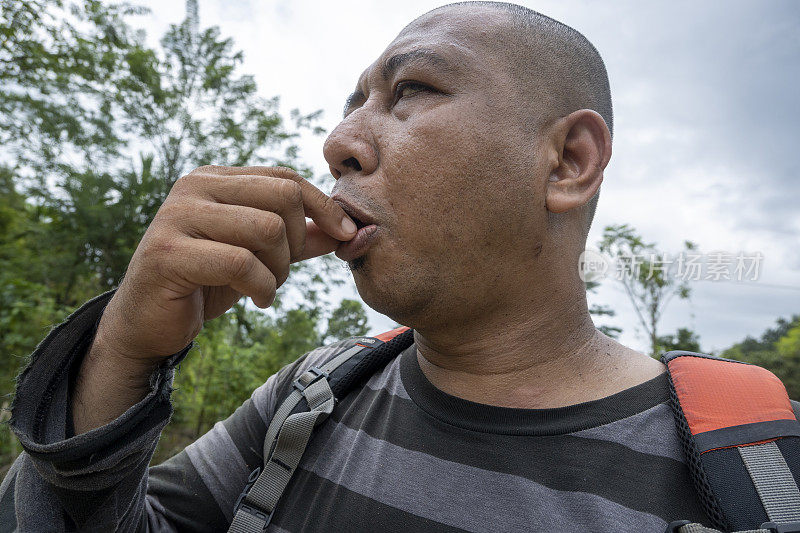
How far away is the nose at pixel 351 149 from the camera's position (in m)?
1.69

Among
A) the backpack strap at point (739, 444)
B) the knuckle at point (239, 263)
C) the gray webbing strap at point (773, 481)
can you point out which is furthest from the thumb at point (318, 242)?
the gray webbing strap at point (773, 481)

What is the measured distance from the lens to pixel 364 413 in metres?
1.86

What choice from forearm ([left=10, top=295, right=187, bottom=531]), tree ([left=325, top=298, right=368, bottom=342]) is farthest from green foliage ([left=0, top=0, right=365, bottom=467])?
forearm ([left=10, top=295, right=187, bottom=531])

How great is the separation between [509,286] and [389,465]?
0.78 m

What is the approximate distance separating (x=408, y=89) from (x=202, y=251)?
1.02 meters

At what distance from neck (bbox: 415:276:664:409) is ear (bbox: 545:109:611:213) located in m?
0.40

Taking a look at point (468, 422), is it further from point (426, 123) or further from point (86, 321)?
point (86, 321)

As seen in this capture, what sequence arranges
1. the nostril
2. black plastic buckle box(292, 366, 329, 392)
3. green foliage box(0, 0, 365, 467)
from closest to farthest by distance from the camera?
the nostril → black plastic buckle box(292, 366, 329, 392) → green foliage box(0, 0, 365, 467)

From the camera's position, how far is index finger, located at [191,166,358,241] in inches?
56.4

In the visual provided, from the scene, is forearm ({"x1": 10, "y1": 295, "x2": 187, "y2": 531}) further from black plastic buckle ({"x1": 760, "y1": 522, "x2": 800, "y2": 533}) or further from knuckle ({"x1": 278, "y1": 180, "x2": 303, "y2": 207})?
black plastic buckle ({"x1": 760, "y1": 522, "x2": 800, "y2": 533})

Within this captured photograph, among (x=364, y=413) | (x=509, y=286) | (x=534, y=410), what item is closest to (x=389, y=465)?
(x=364, y=413)

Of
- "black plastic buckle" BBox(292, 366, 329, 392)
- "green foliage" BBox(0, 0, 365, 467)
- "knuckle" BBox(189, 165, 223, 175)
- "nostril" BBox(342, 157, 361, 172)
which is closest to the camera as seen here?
"knuckle" BBox(189, 165, 223, 175)

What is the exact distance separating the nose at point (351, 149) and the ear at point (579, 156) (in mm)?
704

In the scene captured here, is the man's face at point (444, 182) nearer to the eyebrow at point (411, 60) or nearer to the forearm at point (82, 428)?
the eyebrow at point (411, 60)
